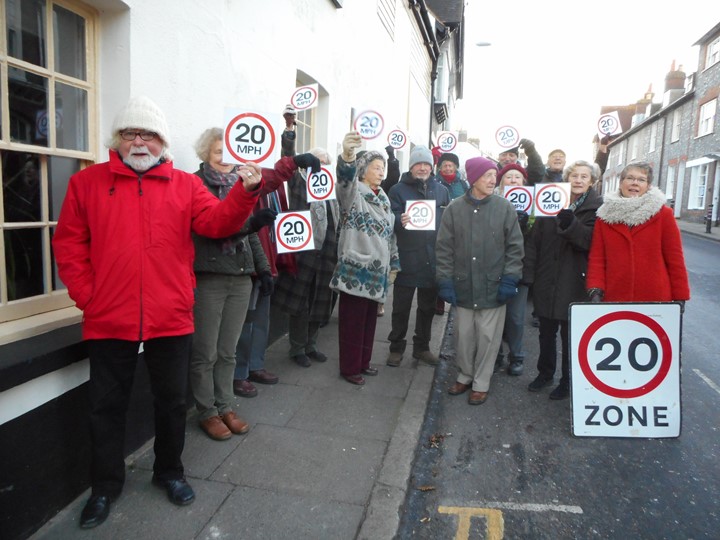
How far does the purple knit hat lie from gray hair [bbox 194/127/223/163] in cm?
208

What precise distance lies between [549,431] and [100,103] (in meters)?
3.81

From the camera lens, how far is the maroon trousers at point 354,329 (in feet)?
15.2

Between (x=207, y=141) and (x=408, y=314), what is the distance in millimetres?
2603

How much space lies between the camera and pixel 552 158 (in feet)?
19.6

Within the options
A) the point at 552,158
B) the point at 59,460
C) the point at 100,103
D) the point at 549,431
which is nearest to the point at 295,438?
the point at 59,460

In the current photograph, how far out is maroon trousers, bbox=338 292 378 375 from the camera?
15.2 ft

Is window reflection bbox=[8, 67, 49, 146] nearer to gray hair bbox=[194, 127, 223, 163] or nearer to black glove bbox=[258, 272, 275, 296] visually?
gray hair bbox=[194, 127, 223, 163]

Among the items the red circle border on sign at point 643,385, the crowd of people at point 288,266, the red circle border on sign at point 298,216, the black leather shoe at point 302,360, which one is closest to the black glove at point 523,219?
the crowd of people at point 288,266

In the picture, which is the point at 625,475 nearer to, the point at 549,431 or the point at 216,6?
the point at 549,431

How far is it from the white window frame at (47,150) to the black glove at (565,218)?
331 cm

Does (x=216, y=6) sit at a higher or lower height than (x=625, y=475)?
higher

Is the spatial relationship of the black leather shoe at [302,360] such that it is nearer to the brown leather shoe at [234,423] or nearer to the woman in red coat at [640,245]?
the brown leather shoe at [234,423]

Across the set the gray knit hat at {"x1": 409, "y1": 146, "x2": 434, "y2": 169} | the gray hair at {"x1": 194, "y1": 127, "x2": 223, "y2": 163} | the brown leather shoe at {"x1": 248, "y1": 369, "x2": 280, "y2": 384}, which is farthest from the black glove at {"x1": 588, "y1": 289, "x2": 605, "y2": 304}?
the gray hair at {"x1": 194, "y1": 127, "x2": 223, "y2": 163}

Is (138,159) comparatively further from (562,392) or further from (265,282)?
(562,392)
